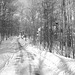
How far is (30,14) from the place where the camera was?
36.3m

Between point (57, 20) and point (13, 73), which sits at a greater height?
point (57, 20)

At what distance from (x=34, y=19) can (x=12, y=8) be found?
670 centimetres

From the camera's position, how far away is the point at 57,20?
26.5m

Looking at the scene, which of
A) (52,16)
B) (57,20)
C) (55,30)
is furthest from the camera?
(55,30)

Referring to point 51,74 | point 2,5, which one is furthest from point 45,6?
point 51,74

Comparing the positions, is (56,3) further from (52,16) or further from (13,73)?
(13,73)

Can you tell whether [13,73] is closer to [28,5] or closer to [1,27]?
[1,27]

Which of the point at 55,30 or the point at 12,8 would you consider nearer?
the point at 55,30

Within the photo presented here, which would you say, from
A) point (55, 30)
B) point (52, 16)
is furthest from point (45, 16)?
point (55, 30)

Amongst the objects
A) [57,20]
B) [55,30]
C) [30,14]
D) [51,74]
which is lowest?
[51,74]

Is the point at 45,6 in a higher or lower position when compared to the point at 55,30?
higher

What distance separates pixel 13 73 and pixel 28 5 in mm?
29197

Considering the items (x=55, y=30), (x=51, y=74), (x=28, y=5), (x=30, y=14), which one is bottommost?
(x=51, y=74)

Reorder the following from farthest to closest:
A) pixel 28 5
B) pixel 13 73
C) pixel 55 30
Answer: pixel 28 5
pixel 55 30
pixel 13 73
